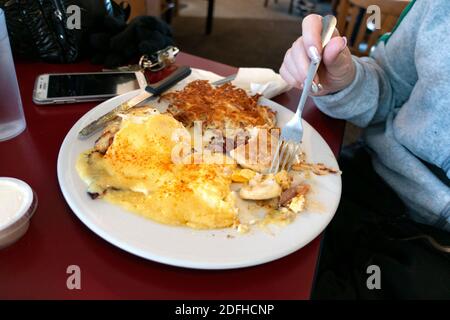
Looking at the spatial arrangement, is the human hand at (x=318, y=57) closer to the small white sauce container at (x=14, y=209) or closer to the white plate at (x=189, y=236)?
the white plate at (x=189, y=236)

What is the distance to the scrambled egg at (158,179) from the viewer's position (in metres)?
0.61

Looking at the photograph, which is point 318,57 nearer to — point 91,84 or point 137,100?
point 137,100

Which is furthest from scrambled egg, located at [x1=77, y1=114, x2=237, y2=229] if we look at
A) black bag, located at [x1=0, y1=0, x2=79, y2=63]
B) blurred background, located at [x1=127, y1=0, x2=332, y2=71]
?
blurred background, located at [x1=127, y1=0, x2=332, y2=71]

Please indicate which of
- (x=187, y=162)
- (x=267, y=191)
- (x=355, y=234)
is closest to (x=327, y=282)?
(x=355, y=234)

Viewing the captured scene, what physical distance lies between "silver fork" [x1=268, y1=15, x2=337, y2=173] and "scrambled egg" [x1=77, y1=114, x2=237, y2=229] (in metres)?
0.10

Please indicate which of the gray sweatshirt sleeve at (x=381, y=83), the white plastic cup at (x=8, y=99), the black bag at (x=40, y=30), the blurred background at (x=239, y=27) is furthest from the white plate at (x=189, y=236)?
the blurred background at (x=239, y=27)

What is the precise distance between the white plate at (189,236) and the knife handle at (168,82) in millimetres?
308

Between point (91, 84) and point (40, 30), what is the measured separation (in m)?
0.24

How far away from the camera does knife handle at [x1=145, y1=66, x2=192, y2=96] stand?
907 millimetres

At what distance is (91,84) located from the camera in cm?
95

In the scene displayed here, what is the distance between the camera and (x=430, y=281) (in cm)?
73

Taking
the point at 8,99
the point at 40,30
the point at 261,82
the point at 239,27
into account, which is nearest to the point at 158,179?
the point at 8,99

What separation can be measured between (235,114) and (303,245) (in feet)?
1.30
